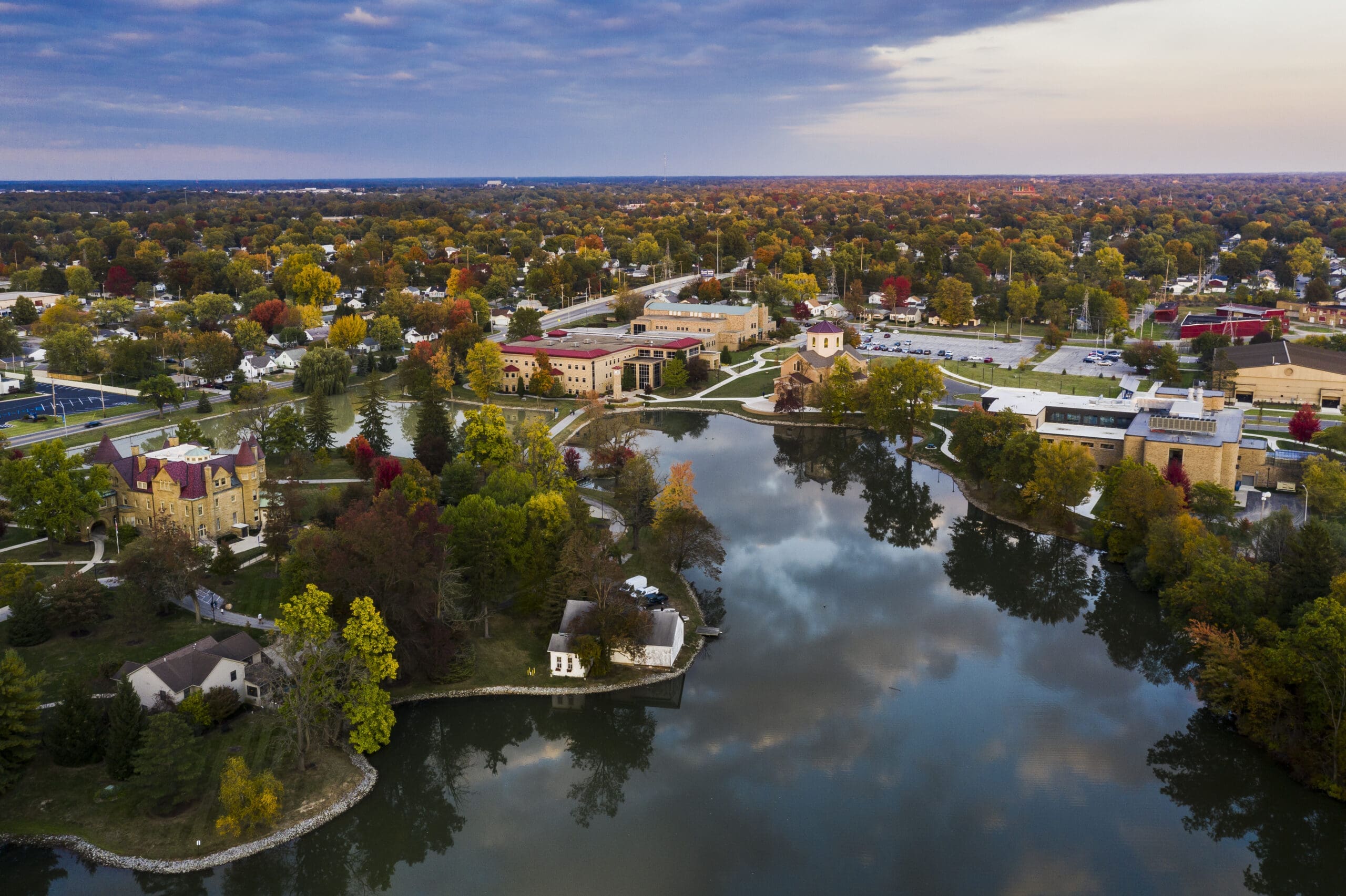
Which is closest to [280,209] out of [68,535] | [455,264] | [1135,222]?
[455,264]

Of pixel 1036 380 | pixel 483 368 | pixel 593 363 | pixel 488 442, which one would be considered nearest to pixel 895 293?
pixel 1036 380

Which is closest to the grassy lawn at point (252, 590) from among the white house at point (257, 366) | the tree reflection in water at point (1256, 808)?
the tree reflection in water at point (1256, 808)

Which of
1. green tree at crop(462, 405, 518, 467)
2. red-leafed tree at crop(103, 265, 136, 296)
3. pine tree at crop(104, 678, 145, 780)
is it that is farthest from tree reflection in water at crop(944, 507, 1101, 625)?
red-leafed tree at crop(103, 265, 136, 296)

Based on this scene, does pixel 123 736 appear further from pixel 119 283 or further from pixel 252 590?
pixel 119 283

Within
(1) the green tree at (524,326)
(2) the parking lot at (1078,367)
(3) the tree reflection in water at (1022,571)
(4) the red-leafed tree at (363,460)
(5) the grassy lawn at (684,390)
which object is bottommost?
(3) the tree reflection in water at (1022,571)

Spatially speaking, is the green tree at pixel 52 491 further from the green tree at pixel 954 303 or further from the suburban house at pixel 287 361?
the green tree at pixel 954 303

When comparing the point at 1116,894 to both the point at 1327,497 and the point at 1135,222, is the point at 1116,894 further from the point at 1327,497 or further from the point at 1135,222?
the point at 1135,222
